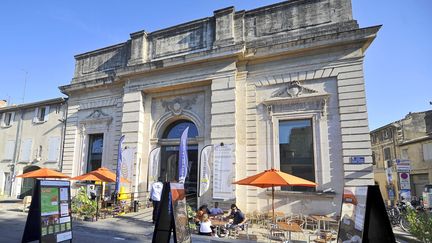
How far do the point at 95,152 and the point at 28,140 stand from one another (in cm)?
640

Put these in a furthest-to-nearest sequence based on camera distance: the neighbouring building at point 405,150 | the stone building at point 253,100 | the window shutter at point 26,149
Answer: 1. the neighbouring building at point 405,150
2. the window shutter at point 26,149
3. the stone building at point 253,100

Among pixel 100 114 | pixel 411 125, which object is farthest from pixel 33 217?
pixel 411 125

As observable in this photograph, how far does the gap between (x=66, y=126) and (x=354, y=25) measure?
15.7 meters

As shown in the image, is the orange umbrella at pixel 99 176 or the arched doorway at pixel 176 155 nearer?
the orange umbrella at pixel 99 176

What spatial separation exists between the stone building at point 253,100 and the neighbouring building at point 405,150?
1321cm

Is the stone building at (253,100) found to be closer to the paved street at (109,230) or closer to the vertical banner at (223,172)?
the vertical banner at (223,172)

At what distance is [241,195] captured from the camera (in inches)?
453

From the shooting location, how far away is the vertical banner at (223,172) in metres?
11.3

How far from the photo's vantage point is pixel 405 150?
82.0 feet

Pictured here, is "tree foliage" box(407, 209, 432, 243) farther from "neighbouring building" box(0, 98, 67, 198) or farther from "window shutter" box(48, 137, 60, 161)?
"window shutter" box(48, 137, 60, 161)

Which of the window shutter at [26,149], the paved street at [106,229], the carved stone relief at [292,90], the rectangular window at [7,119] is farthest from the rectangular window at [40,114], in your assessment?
the carved stone relief at [292,90]

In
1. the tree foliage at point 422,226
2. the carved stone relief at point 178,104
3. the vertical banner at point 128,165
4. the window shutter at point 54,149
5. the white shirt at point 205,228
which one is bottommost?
the white shirt at point 205,228

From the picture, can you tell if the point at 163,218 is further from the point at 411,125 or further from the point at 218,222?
the point at 411,125

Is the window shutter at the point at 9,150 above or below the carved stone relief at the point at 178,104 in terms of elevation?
below
